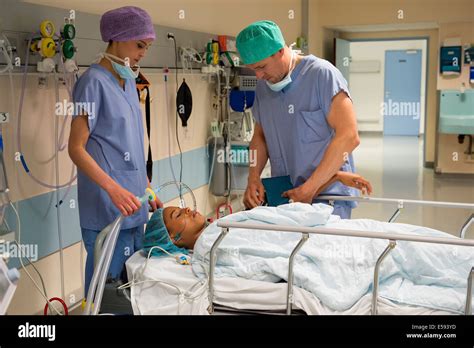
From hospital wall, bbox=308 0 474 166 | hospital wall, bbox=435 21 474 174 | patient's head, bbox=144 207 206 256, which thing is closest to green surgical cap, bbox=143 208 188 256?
patient's head, bbox=144 207 206 256

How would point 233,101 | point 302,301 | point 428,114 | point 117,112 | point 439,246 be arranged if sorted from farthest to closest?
point 428,114 → point 233,101 → point 117,112 → point 439,246 → point 302,301

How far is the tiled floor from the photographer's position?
17.7 feet

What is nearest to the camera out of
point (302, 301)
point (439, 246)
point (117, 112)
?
point (302, 301)

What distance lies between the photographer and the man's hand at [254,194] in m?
2.48

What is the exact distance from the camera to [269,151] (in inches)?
105

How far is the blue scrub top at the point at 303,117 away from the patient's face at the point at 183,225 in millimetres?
516

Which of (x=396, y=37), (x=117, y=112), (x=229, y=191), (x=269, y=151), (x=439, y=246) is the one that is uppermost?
(x=396, y=37)

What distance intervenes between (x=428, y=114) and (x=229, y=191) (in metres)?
4.13

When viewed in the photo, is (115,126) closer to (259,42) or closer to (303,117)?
(259,42)

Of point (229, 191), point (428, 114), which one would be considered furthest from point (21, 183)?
point (428, 114)

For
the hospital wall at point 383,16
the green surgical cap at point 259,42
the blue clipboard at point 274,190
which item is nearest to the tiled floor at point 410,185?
the hospital wall at point 383,16

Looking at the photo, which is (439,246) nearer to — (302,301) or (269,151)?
(302,301)

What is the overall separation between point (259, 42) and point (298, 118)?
14.9 inches
